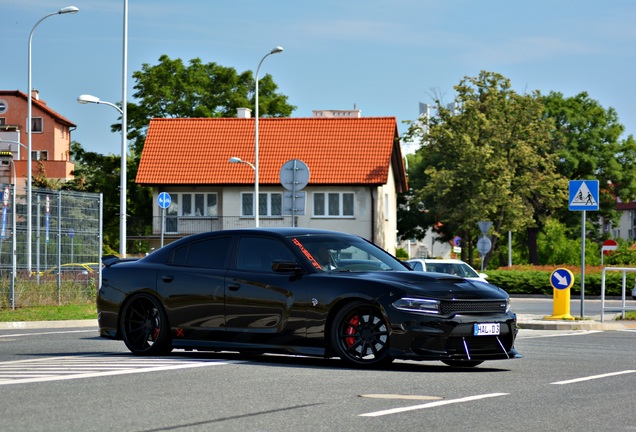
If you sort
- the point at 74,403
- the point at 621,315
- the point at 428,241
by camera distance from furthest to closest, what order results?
the point at 428,241 < the point at 621,315 < the point at 74,403

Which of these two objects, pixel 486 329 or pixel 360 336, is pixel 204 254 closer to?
pixel 360 336

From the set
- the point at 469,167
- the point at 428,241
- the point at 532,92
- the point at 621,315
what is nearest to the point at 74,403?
the point at 621,315

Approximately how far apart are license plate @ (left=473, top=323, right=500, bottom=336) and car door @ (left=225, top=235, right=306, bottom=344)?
6.02 feet

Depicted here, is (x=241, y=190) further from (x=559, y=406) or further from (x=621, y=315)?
(x=559, y=406)

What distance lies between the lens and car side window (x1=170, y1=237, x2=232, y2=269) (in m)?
14.8

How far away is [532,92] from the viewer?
6838cm

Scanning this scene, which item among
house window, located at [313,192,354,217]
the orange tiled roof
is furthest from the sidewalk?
house window, located at [313,192,354,217]

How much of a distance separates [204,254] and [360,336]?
96.6 inches

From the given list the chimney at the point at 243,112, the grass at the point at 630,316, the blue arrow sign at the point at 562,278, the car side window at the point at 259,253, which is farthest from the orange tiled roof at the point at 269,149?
the car side window at the point at 259,253

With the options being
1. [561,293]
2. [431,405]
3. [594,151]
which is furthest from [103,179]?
[431,405]

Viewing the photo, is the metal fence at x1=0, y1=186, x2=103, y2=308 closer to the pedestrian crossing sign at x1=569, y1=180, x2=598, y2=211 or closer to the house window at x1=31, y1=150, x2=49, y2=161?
the pedestrian crossing sign at x1=569, y1=180, x2=598, y2=211

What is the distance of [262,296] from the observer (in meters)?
14.2

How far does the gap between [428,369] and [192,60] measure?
2857 inches

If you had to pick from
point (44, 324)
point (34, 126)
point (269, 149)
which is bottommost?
point (44, 324)
